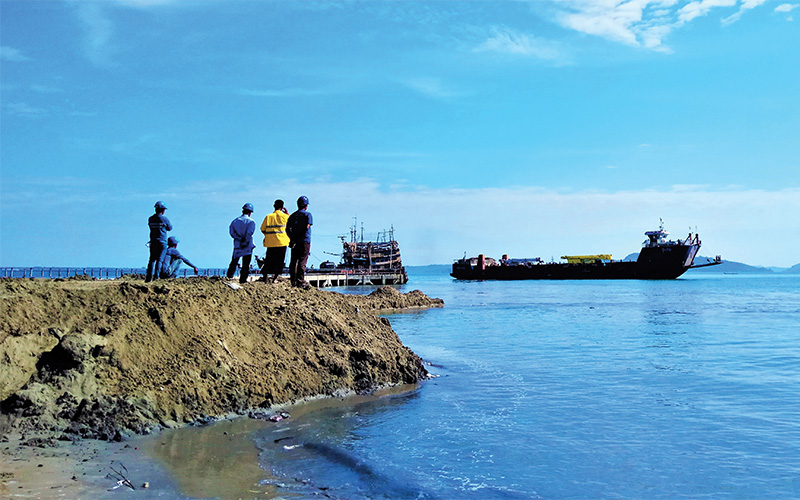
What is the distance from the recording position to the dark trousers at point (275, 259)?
1132 centimetres

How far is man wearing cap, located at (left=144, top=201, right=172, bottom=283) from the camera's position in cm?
1104

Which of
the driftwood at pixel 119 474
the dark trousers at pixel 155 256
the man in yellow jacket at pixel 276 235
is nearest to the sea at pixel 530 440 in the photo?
the driftwood at pixel 119 474

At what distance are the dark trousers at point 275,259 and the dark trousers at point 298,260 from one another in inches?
8.7

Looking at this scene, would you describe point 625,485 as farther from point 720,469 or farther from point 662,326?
point 662,326

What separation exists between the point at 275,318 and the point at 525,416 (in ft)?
14.4

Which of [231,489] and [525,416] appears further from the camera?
[525,416]

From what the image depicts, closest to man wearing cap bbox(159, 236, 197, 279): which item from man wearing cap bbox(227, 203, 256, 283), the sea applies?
man wearing cap bbox(227, 203, 256, 283)

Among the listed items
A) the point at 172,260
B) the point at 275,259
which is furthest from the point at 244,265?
the point at 172,260

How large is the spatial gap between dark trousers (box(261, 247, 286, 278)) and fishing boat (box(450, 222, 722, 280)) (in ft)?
331

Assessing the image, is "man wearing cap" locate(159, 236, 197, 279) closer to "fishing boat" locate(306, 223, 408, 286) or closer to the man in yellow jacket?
the man in yellow jacket

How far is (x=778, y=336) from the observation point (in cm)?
1977

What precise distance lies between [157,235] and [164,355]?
4.09 m

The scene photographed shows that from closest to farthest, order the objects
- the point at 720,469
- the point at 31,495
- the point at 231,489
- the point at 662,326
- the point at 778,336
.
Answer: the point at 31,495
the point at 231,489
the point at 720,469
the point at 778,336
the point at 662,326

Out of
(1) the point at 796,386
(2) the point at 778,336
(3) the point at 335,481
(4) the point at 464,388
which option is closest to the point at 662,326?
(2) the point at 778,336
